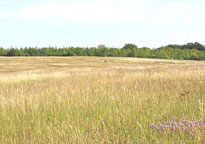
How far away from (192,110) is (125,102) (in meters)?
1.41

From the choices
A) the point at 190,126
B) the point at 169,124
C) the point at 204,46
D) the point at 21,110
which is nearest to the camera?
the point at 190,126

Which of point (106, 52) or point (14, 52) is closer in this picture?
point (14, 52)

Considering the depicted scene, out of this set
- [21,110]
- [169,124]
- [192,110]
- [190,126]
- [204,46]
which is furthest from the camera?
[204,46]

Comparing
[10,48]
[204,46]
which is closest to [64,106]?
[10,48]

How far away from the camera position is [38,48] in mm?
96938

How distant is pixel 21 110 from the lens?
16.5 feet

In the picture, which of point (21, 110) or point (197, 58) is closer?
point (21, 110)

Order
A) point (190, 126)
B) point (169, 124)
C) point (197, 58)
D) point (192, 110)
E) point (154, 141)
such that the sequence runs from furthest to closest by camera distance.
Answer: point (197, 58) < point (192, 110) < point (169, 124) < point (190, 126) < point (154, 141)

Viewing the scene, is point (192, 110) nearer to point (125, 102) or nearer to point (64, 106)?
point (125, 102)

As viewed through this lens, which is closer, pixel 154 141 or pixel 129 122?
pixel 154 141

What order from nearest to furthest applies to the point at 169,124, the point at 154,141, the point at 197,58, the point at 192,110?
the point at 154,141 → the point at 169,124 → the point at 192,110 → the point at 197,58

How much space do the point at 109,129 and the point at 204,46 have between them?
4708 inches

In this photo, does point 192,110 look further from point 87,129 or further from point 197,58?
point 197,58

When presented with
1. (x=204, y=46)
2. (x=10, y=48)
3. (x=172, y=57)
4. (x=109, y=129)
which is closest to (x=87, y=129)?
(x=109, y=129)
